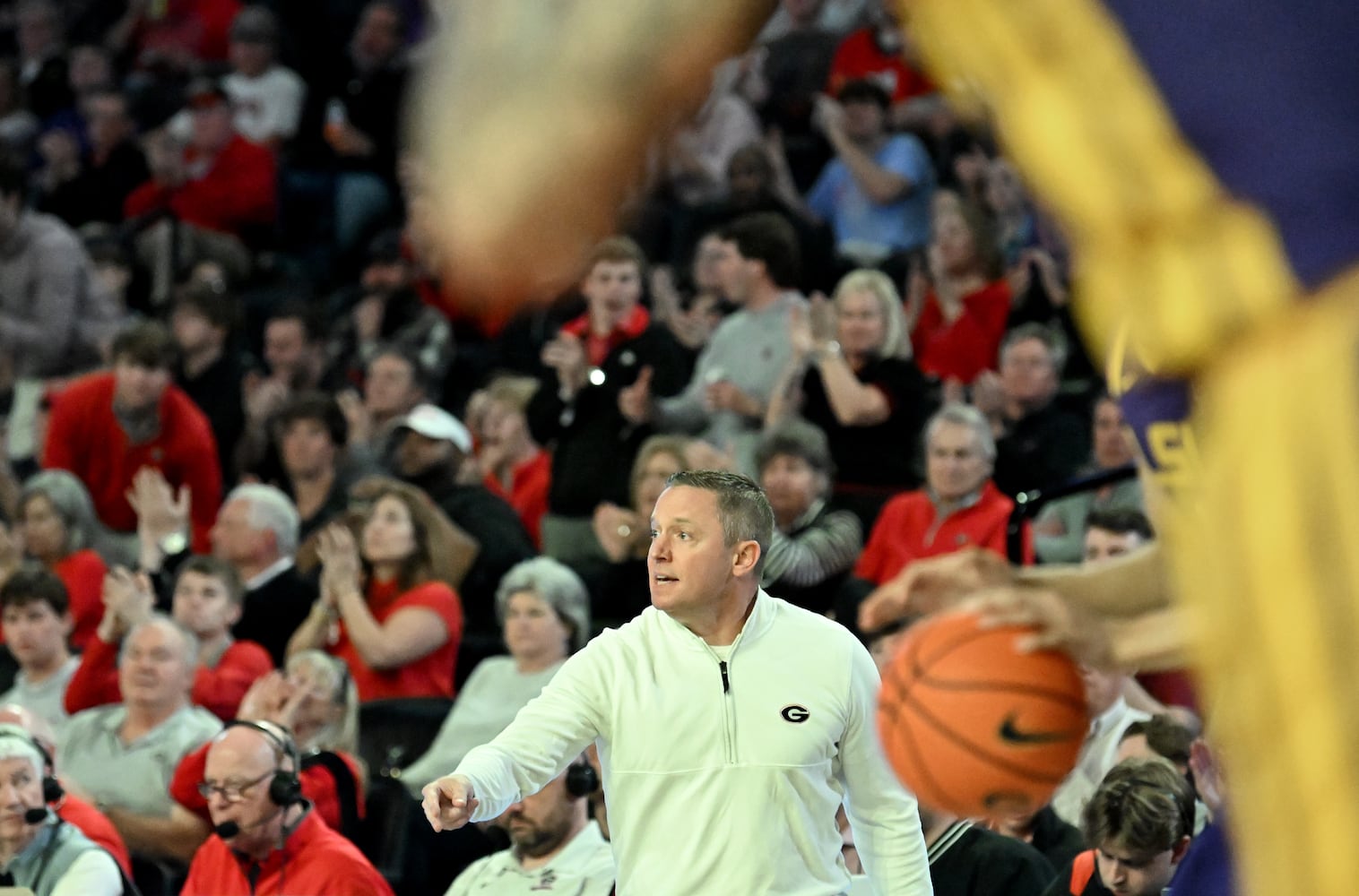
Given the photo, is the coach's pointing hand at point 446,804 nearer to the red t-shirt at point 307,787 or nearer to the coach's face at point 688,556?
the coach's face at point 688,556

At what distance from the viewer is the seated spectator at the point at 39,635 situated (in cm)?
866

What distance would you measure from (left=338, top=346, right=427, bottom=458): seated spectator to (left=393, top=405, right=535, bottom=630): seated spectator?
0.76 metres

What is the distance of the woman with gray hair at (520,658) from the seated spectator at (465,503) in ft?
3.57

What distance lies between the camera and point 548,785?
625 cm

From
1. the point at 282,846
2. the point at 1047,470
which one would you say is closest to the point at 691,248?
the point at 1047,470

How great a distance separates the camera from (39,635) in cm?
868

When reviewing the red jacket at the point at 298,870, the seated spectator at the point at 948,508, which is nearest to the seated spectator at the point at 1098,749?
the seated spectator at the point at 948,508

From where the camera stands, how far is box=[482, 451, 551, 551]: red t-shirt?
998cm

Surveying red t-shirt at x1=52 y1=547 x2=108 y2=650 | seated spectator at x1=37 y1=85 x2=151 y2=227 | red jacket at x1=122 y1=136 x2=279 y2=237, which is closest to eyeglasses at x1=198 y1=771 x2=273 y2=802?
red t-shirt at x1=52 y1=547 x2=108 y2=650

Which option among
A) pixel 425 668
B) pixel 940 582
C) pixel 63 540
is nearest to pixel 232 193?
pixel 63 540

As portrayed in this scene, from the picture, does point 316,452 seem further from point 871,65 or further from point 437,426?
point 871,65

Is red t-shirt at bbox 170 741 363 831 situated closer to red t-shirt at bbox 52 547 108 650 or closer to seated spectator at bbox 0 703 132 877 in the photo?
seated spectator at bbox 0 703 132 877

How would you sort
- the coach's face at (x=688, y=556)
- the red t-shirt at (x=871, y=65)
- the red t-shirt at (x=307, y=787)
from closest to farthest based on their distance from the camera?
the coach's face at (x=688, y=556)
the red t-shirt at (x=307, y=787)
the red t-shirt at (x=871, y=65)

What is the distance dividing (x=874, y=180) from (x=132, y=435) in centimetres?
416
